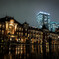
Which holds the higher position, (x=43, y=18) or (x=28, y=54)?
(x=43, y=18)

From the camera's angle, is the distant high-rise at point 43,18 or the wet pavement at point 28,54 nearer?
the wet pavement at point 28,54

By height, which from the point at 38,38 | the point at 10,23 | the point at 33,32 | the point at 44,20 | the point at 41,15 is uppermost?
the point at 41,15

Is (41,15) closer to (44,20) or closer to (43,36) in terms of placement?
(44,20)

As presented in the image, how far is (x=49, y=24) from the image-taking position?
10975 cm

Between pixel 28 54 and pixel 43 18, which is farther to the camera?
pixel 43 18

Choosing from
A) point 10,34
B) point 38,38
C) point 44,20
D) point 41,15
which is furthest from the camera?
point 41,15

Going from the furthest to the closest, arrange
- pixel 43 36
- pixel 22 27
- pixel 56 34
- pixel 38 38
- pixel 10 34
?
pixel 56 34 → pixel 43 36 → pixel 38 38 → pixel 22 27 → pixel 10 34

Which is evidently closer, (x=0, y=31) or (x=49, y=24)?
(x=0, y=31)

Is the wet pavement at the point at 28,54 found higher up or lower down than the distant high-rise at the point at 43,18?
lower down

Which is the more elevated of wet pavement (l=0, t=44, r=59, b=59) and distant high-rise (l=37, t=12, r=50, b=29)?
distant high-rise (l=37, t=12, r=50, b=29)

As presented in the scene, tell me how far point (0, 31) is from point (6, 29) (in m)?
2.54

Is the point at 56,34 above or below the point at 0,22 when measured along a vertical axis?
below

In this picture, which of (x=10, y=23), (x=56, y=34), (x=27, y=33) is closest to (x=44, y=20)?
(x=56, y=34)

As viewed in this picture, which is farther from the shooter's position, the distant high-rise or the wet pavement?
the distant high-rise
